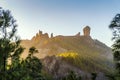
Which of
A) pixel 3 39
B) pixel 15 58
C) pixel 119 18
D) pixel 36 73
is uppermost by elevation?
pixel 119 18

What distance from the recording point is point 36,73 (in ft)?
243

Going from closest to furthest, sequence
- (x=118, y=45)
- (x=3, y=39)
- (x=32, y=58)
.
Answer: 1. (x=118, y=45)
2. (x=3, y=39)
3. (x=32, y=58)

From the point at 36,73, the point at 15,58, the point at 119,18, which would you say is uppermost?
the point at 119,18

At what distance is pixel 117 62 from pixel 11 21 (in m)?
16.3

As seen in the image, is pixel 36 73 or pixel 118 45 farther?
pixel 36 73

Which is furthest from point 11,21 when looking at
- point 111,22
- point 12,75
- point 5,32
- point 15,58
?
point 111,22

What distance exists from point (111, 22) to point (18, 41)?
44.8ft

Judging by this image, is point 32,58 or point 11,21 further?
point 32,58

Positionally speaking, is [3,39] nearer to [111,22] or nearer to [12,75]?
[12,75]

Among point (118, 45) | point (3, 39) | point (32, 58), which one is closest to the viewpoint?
point (118, 45)

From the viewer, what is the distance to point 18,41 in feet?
142

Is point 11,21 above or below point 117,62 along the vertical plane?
above

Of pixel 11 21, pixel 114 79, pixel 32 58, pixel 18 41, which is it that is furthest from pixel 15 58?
pixel 32 58

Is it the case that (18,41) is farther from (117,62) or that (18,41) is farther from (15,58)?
(117,62)
